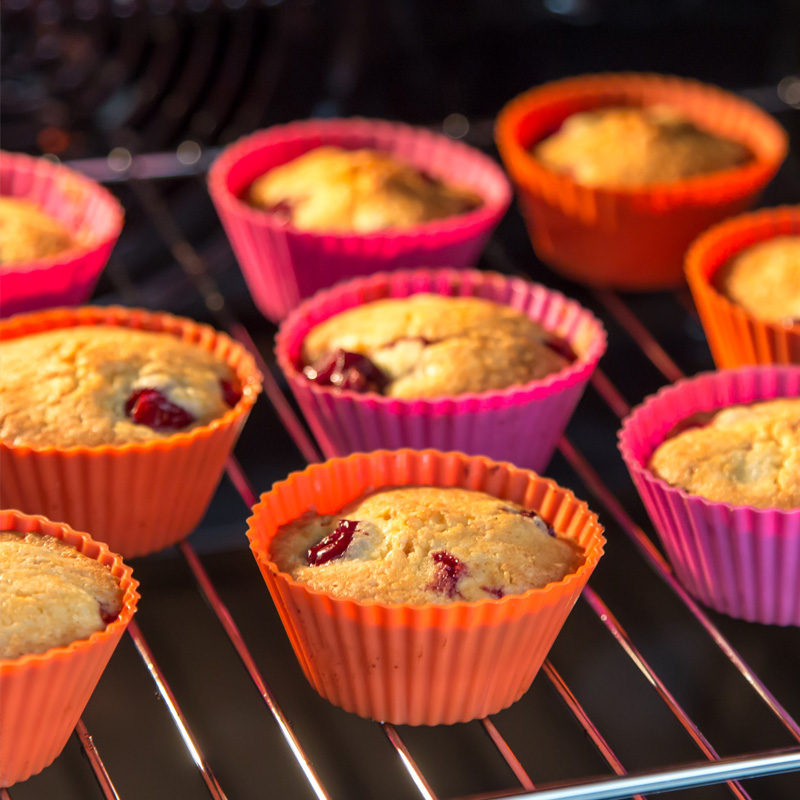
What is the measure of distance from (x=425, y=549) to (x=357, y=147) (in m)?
1.56

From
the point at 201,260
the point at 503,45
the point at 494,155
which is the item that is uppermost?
the point at 503,45

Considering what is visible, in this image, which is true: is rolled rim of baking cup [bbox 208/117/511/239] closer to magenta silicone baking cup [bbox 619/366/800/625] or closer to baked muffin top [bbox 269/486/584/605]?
magenta silicone baking cup [bbox 619/366/800/625]

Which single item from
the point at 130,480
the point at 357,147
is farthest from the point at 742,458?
the point at 357,147

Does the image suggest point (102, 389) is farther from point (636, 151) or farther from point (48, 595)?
point (636, 151)

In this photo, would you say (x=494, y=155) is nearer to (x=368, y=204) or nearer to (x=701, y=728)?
(x=368, y=204)

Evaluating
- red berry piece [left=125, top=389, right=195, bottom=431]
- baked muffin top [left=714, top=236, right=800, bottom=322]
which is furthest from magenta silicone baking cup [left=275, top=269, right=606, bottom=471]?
baked muffin top [left=714, top=236, right=800, bottom=322]

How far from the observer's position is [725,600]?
7.16ft

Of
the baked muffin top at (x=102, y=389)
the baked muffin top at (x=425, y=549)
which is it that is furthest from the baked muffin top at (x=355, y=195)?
the baked muffin top at (x=425, y=549)

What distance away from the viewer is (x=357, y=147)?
127 inches

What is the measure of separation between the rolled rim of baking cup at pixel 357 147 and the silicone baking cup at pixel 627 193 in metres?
0.10

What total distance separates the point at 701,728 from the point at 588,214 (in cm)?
129

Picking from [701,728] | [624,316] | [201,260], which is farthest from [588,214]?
[701,728]

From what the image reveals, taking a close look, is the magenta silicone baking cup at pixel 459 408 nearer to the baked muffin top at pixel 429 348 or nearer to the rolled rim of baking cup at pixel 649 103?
the baked muffin top at pixel 429 348

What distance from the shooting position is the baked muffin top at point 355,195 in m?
2.87
